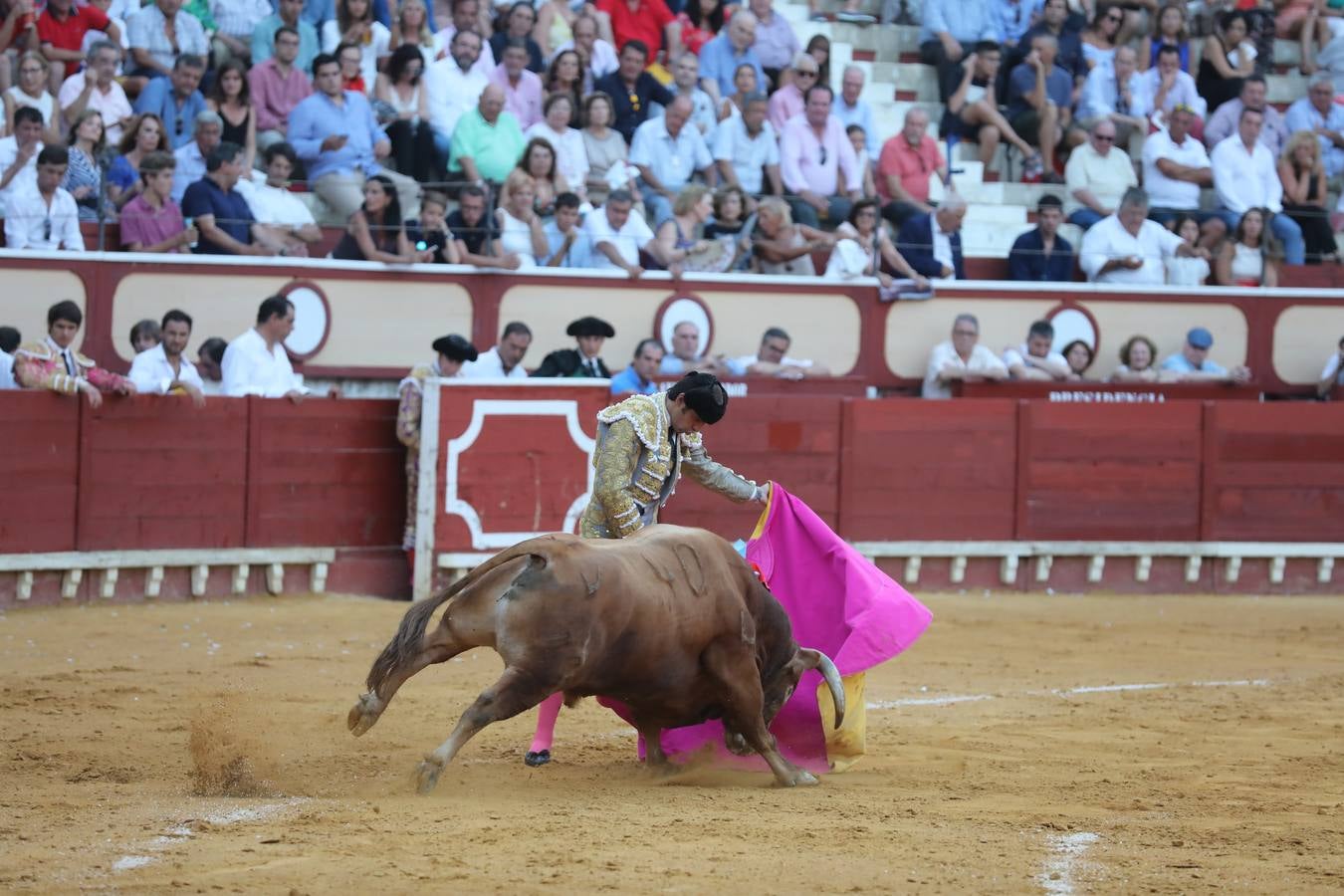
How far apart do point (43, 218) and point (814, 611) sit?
17.0 feet

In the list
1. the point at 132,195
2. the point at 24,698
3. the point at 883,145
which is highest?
the point at 883,145

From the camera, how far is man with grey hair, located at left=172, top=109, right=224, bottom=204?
9484 mm

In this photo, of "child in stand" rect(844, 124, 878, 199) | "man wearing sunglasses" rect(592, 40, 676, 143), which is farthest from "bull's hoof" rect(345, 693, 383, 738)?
"child in stand" rect(844, 124, 878, 199)

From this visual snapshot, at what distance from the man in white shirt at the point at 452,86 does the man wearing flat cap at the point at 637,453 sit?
18.5 feet

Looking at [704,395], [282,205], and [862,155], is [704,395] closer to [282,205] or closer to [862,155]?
[282,205]

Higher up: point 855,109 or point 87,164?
point 855,109

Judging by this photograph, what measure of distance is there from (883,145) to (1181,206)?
A: 7.20 feet

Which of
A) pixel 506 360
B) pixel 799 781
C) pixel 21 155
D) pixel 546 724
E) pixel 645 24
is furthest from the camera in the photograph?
pixel 645 24

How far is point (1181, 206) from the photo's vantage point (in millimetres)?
12648

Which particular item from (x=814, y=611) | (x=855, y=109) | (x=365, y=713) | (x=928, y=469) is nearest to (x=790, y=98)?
(x=855, y=109)

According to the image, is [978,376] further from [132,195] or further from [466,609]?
[466,609]

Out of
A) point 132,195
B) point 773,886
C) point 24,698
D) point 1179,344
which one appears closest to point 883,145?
point 1179,344

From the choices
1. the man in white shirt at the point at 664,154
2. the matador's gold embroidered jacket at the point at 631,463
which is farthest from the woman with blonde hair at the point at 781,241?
the matador's gold embroidered jacket at the point at 631,463

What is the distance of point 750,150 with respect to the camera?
1150 cm
